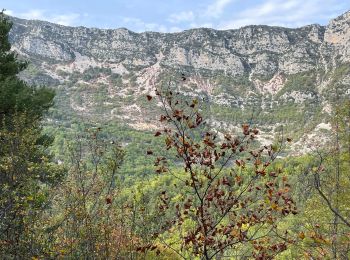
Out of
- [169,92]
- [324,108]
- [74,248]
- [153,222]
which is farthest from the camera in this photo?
[324,108]

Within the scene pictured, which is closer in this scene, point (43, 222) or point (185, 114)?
point (185, 114)

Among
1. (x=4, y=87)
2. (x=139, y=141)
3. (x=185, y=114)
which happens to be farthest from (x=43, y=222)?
(x=139, y=141)

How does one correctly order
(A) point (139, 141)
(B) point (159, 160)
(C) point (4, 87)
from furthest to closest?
(A) point (139, 141)
(C) point (4, 87)
(B) point (159, 160)

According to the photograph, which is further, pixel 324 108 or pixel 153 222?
pixel 324 108

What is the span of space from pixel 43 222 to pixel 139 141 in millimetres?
173213

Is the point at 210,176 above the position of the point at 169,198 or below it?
above

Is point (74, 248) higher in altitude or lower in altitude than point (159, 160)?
lower

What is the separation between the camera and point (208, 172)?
16.9ft

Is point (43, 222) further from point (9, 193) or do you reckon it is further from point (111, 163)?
point (111, 163)

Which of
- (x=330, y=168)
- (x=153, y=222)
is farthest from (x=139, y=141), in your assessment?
(x=153, y=222)

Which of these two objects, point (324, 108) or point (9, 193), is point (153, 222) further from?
point (324, 108)

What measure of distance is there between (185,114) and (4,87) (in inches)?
483

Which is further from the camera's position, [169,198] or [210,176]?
[169,198]

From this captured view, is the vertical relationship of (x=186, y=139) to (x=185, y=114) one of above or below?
below
